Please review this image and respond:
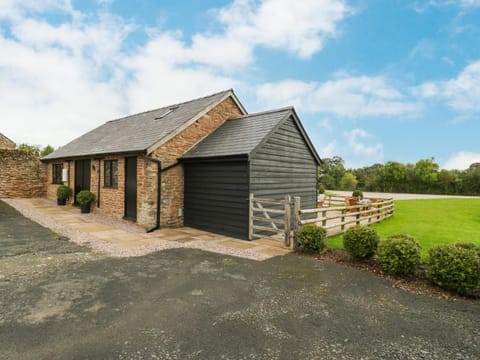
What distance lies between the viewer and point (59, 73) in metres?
15.7

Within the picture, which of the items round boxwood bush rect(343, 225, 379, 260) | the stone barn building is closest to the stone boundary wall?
the stone barn building

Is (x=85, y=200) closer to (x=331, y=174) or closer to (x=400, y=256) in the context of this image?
(x=400, y=256)

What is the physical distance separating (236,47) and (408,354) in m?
14.9

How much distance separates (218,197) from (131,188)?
4155 millimetres

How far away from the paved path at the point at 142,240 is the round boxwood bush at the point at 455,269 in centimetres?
346

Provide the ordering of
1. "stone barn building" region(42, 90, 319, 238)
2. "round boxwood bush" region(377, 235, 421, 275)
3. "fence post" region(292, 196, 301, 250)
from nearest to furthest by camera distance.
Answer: "round boxwood bush" region(377, 235, 421, 275) < "fence post" region(292, 196, 301, 250) < "stone barn building" region(42, 90, 319, 238)

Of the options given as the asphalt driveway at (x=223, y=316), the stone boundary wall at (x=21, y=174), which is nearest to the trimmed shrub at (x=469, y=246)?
the asphalt driveway at (x=223, y=316)

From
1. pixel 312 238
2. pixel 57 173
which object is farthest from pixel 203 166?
pixel 57 173

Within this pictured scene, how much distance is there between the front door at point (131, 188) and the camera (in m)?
10.8

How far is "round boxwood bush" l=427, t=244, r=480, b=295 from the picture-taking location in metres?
4.39

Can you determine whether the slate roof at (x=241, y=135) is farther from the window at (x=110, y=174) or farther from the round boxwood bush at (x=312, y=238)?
the window at (x=110, y=174)

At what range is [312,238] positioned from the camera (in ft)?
23.0

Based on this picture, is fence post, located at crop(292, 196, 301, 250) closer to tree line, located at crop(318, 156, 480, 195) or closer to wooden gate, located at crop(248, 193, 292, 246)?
wooden gate, located at crop(248, 193, 292, 246)

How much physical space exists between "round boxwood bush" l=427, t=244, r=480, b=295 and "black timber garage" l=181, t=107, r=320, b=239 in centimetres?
525
